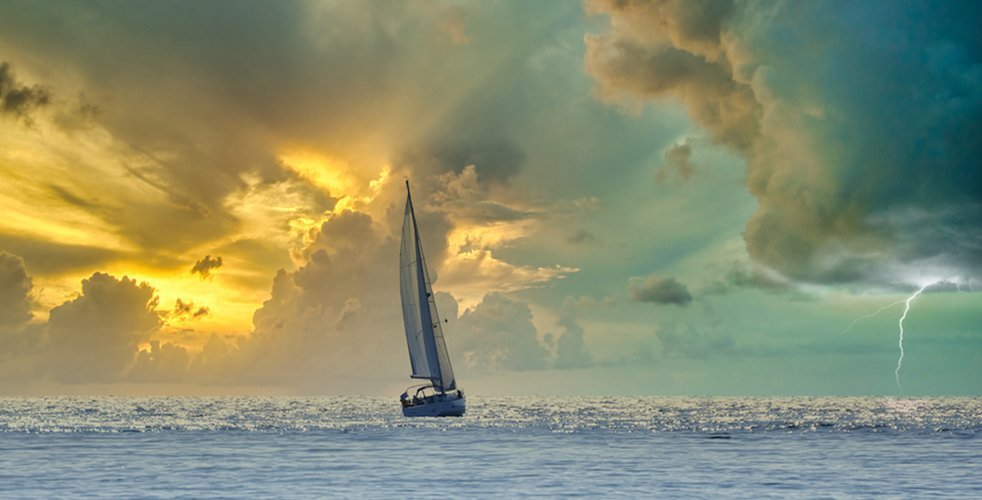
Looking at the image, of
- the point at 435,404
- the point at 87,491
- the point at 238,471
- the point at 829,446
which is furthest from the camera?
the point at 435,404

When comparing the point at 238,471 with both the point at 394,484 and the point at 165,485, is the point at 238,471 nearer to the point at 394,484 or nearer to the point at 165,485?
the point at 165,485

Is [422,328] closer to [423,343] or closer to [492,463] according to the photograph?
[423,343]

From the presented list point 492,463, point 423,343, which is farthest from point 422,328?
point 492,463

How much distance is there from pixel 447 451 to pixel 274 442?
2033cm

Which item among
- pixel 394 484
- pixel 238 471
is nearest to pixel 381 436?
pixel 238 471

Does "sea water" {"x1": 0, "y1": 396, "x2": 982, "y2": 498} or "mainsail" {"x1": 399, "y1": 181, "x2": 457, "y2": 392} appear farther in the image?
"mainsail" {"x1": 399, "y1": 181, "x2": 457, "y2": 392}

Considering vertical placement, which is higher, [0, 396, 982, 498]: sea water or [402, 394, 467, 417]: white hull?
[402, 394, 467, 417]: white hull

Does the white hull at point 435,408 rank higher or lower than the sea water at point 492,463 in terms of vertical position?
higher

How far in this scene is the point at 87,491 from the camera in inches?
2039

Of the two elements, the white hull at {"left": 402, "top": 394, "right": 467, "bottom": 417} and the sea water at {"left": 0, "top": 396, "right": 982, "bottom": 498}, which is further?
the white hull at {"left": 402, "top": 394, "right": 467, "bottom": 417}

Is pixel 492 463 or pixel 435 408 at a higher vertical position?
pixel 435 408

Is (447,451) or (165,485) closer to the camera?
(165,485)

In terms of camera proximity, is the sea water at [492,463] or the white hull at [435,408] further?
the white hull at [435,408]

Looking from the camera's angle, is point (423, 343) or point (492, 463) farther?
point (423, 343)
